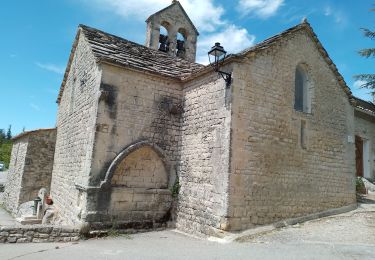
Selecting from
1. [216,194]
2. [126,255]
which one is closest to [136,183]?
[216,194]

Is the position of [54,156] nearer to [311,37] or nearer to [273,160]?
[273,160]


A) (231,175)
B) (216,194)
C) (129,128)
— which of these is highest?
(129,128)

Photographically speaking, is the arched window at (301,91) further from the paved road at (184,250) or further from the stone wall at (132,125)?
the paved road at (184,250)

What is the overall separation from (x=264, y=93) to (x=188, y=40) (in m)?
6.54

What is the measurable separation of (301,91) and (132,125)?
5.30m

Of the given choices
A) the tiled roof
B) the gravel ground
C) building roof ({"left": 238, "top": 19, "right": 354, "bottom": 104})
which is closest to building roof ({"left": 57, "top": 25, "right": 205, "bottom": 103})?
the tiled roof

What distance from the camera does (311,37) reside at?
9820 mm

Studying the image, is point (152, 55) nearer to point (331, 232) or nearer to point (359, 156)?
point (331, 232)

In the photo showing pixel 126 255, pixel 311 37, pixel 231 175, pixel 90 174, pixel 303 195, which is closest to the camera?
pixel 126 255

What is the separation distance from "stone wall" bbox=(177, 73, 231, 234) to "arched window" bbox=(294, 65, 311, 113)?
2.77m

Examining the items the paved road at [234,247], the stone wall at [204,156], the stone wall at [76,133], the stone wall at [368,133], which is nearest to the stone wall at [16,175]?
the stone wall at [76,133]

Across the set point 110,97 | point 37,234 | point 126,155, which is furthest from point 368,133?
point 37,234

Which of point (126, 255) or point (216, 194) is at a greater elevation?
point (216, 194)

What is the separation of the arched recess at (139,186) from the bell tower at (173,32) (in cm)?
571
